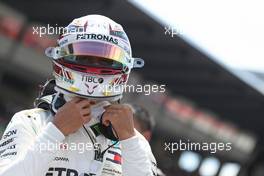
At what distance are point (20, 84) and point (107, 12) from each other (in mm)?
3031

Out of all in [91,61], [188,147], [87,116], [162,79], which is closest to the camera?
[87,116]

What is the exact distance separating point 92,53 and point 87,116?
10.6 inches

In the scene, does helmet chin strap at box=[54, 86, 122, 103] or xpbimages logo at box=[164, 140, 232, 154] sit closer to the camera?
helmet chin strap at box=[54, 86, 122, 103]

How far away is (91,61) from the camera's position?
2.90 m

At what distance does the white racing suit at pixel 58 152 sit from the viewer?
2643mm

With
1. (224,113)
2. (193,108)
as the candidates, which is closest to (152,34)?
(193,108)

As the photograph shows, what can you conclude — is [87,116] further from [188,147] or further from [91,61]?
[188,147]

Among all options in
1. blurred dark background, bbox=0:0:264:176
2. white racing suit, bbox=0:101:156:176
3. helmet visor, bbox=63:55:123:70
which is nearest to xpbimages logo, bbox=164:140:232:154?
blurred dark background, bbox=0:0:264:176

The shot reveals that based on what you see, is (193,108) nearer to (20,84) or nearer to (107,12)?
(20,84)

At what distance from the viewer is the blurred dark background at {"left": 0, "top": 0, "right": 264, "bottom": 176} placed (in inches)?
395

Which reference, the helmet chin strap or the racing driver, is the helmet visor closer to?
the racing driver

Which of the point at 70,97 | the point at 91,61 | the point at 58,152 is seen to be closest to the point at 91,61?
the point at 91,61

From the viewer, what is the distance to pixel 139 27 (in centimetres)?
1122

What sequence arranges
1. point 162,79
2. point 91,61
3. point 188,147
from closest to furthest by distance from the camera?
point 91,61, point 188,147, point 162,79
